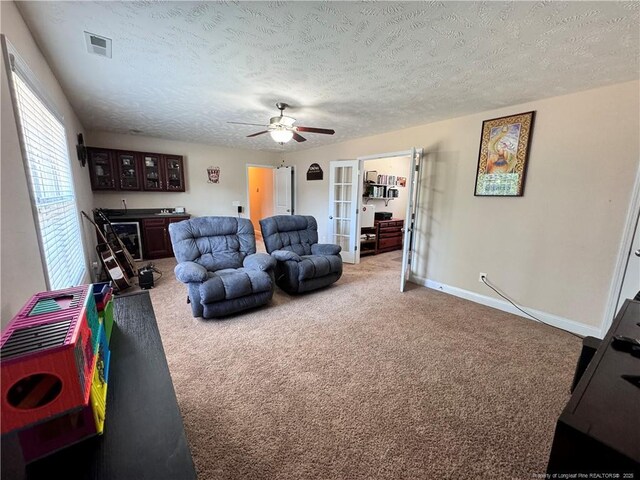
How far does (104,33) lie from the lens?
171 centimetres

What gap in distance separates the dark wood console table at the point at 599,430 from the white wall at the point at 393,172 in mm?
5232

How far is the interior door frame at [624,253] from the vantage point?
2264 millimetres

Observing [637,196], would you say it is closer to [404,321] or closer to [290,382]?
[404,321]

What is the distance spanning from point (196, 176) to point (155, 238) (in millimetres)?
1537

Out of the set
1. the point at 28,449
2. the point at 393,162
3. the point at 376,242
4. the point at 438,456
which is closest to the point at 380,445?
the point at 438,456

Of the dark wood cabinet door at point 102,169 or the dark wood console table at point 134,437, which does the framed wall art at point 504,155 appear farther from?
the dark wood cabinet door at point 102,169

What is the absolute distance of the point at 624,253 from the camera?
2350 mm

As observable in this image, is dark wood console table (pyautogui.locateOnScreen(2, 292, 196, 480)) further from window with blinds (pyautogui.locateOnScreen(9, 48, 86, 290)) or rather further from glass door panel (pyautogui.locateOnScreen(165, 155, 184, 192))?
glass door panel (pyautogui.locateOnScreen(165, 155, 184, 192))

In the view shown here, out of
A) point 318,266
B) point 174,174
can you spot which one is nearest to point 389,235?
point 318,266

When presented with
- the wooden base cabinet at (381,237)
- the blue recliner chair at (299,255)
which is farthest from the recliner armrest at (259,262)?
the wooden base cabinet at (381,237)

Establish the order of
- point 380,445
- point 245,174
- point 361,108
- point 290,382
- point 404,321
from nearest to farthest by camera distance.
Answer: point 380,445, point 290,382, point 404,321, point 361,108, point 245,174

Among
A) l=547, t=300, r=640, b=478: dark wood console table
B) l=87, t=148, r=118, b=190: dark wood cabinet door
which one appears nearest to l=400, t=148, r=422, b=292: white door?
l=547, t=300, r=640, b=478: dark wood console table

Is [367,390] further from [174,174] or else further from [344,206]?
[174,174]

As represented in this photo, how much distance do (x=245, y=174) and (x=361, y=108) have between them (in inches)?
150
